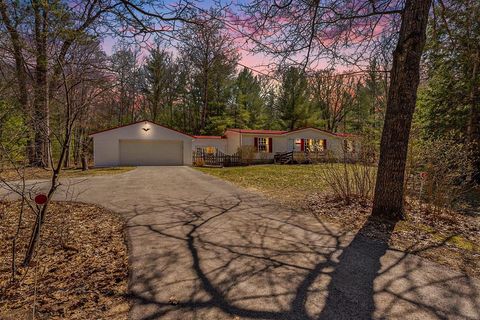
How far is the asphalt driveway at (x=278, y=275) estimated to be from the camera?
243 cm

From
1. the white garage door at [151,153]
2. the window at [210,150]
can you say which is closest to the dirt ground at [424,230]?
the white garage door at [151,153]

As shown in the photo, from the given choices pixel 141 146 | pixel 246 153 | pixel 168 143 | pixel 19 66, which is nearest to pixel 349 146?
pixel 19 66

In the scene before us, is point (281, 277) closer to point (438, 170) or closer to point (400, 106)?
point (400, 106)

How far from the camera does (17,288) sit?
281cm

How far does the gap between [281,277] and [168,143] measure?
19.0 metres

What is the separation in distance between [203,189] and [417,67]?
651 cm

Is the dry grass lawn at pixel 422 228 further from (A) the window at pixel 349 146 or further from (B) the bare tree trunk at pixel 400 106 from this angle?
(A) the window at pixel 349 146

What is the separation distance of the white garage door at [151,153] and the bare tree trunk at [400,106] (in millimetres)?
17436

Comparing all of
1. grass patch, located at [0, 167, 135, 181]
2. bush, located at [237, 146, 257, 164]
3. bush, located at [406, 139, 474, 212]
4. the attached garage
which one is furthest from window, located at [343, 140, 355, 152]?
the attached garage

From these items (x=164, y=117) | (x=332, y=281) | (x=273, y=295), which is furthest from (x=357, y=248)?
(x=164, y=117)

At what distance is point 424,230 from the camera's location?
15.7 feet

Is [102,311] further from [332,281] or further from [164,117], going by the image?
[164,117]

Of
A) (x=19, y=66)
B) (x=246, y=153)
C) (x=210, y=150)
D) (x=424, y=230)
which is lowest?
(x=424, y=230)

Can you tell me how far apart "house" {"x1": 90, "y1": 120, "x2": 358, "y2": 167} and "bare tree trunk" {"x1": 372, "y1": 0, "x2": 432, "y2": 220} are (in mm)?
13195
